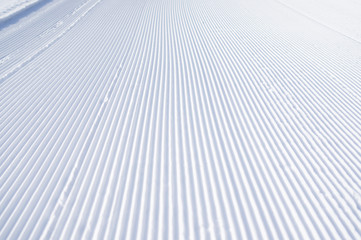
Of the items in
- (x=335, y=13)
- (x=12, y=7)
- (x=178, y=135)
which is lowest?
(x=178, y=135)

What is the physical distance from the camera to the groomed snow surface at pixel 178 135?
2.13m

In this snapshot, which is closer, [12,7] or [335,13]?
[12,7]

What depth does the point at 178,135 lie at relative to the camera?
3074 millimetres

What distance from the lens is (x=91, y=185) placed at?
2.40 meters

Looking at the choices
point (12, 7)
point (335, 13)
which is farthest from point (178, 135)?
point (335, 13)

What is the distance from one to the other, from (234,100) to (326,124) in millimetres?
1384

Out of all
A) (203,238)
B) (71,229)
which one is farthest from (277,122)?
(71,229)

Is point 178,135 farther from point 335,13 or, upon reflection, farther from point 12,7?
point 335,13

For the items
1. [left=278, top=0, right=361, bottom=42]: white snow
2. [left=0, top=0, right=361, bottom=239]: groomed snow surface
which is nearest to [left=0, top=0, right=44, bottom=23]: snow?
[left=0, top=0, right=361, bottom=239]: groomed snow surface

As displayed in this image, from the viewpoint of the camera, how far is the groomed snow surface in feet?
6.99

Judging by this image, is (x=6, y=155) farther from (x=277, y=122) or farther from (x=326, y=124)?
(x=326, y=124)

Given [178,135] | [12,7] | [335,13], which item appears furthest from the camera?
[335,13]

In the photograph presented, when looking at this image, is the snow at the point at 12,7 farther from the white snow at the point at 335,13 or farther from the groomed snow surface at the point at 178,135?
the white snow at the point at 335,13

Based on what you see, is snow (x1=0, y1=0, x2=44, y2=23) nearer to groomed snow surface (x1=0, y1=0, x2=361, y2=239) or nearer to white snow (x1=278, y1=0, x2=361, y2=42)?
groomed snow surface (x1=0, y1=0, x2=361, y2=239)
